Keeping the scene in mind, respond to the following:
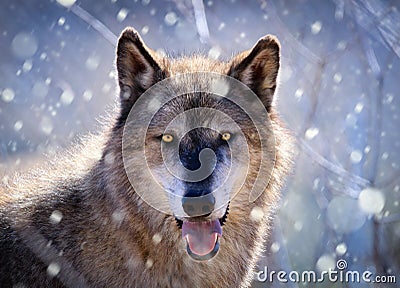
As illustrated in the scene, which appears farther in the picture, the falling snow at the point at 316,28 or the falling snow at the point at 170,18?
the falling snow at the point at 170,18

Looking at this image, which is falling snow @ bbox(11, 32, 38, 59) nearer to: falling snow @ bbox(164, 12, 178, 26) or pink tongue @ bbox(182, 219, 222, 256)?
falling snow @ bbox(164, 12, 178, 26)

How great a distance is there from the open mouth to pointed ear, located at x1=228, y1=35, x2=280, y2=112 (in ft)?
3.13

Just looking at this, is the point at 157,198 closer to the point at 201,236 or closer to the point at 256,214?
the point at 201,236

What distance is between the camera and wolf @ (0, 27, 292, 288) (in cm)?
363

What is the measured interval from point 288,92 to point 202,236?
4.51 m

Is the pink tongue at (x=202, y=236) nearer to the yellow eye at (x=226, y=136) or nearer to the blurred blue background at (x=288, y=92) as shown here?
the yellow eye at (x=226, y=136)

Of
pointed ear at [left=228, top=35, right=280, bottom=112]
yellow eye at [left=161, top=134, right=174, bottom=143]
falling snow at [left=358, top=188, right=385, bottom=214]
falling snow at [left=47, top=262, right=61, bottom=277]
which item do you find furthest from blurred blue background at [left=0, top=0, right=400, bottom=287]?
falling snow at [left=47, top=262, right=61, bottom=277]

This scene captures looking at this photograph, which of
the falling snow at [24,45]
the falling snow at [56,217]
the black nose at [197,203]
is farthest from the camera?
the falling snow at [24,45]

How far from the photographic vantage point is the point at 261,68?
4031mm

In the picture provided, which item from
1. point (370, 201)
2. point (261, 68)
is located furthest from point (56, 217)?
point (370, 201)

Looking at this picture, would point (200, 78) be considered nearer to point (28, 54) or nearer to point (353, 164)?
point (353, 164)

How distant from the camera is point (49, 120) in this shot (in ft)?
33.0

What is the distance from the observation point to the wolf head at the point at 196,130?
3.60 meters

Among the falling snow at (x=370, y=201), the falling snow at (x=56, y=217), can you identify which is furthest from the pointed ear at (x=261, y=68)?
the falling snow at (x=370, y=201)
